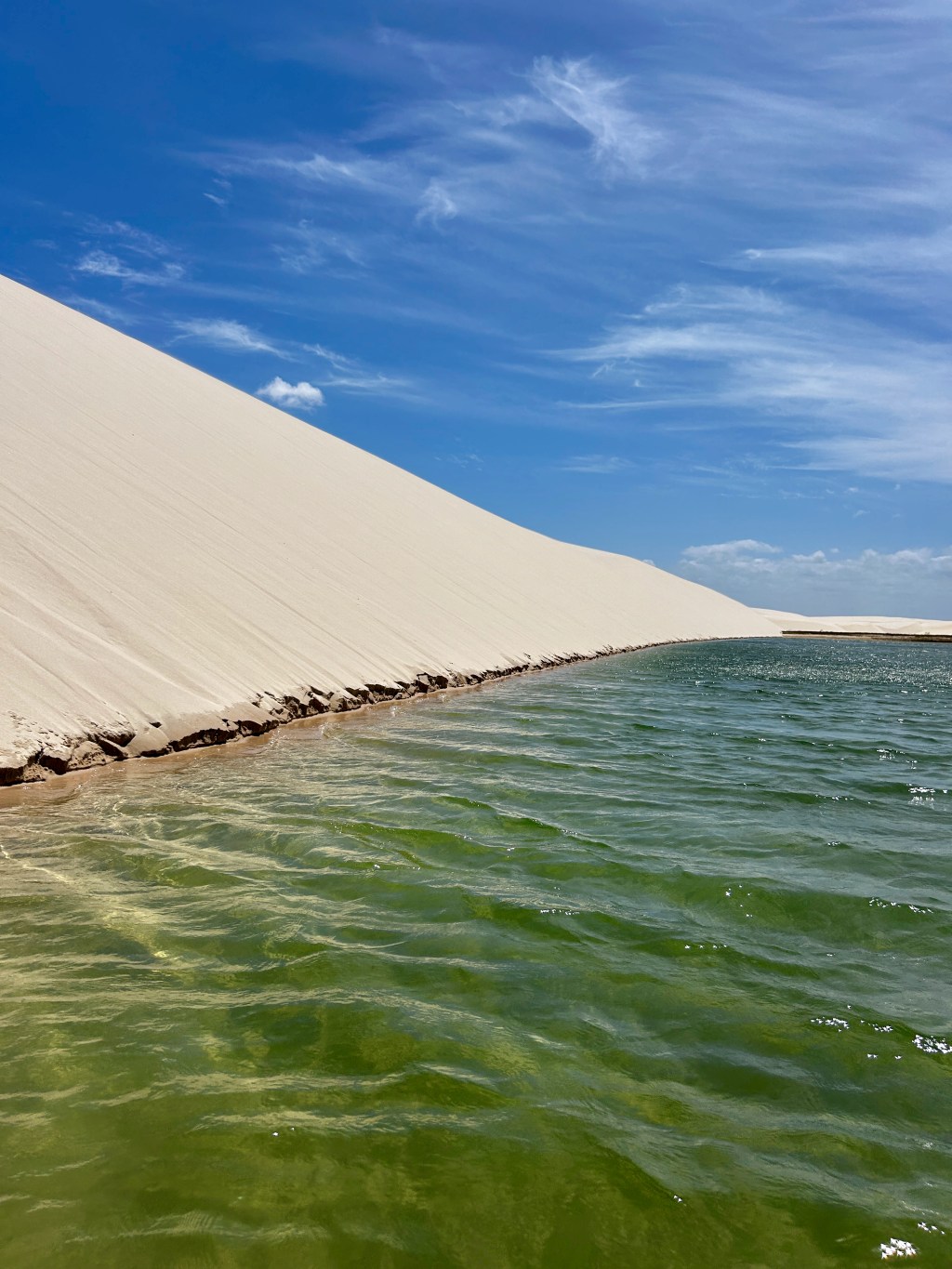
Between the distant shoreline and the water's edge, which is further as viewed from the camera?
the distant shoreline

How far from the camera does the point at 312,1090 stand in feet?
7.23

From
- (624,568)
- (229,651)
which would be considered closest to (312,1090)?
(229,651)

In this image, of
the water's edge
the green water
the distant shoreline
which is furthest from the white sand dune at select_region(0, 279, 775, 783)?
the distant shoreline

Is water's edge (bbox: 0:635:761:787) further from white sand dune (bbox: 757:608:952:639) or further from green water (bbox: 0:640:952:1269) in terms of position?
white sand dune (bbox: 757:608:952:639)

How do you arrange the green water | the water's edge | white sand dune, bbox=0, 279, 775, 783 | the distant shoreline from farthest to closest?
the distant shoreline → white sand dune, bbox=0, 279, 775, 783 → the water's edge → the green water

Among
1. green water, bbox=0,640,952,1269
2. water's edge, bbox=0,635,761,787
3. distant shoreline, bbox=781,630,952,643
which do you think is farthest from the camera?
distant shoreline, bbox=781,630,952,643

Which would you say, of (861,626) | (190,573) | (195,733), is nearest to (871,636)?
(861,626)

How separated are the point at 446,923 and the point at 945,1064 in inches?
66.5

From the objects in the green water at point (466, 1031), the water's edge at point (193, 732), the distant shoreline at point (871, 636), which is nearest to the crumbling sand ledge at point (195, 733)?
the water's edge at point (193, 732)

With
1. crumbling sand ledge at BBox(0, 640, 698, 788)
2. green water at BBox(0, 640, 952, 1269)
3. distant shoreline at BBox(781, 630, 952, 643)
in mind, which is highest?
distant shoreline at BBox(781, 630, 952, 643)

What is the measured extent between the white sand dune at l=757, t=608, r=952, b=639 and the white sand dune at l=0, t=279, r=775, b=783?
38113mm

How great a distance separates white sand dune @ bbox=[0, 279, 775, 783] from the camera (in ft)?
21.4

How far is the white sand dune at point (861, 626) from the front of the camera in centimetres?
5628

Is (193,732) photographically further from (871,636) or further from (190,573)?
(871,636)
